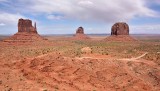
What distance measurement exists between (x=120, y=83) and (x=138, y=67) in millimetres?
4891

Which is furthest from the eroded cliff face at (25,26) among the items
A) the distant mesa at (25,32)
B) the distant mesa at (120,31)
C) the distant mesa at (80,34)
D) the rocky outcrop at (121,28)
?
the distant mesa at (80,34)

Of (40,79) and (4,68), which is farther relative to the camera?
(4,68)

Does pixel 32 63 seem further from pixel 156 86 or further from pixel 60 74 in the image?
pixel 156 86

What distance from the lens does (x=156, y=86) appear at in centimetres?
2631

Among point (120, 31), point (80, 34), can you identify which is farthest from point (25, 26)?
point (80, 34)

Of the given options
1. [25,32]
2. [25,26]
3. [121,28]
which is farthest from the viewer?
[121,28]

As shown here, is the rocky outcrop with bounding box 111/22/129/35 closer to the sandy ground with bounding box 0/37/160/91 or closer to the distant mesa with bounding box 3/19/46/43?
the distant mesa with bounding box 3/19/46/43

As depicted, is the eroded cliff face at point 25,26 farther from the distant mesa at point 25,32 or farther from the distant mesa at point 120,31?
the distant mesa at point 120,31

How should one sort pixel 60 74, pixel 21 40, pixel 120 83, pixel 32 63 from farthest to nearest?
1. pixel 21 40
2. pixel 32 63
3. pixel 60 74
4. pixel 120 83

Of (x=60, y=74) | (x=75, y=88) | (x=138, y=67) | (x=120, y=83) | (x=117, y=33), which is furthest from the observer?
(x=117, y=33)

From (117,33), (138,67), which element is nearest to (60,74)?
(138,67)

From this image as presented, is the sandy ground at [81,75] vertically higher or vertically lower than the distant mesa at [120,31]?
lower

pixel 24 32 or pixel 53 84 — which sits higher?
pixel 24 32

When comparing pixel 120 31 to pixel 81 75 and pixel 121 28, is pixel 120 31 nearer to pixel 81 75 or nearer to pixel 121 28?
pixel 121 28
